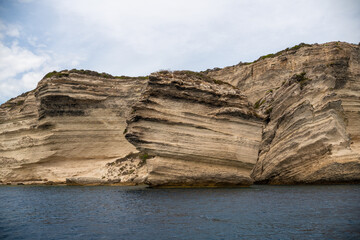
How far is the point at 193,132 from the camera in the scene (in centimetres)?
3050

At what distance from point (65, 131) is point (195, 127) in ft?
83.6

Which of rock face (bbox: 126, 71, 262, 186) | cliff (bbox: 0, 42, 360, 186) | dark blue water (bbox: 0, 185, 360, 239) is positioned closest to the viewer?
dark blue water (bbox: 0, 185, 360, 239)

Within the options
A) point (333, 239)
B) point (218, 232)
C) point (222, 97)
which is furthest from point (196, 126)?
point (333, 239)

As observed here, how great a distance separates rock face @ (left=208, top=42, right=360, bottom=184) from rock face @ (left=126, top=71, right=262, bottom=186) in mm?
3880

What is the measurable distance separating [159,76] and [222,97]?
268 inches

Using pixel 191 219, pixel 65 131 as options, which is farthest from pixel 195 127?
pixel 65 131

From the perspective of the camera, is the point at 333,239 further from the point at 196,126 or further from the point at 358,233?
the point at 196,126

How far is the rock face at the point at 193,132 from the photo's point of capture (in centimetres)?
2877

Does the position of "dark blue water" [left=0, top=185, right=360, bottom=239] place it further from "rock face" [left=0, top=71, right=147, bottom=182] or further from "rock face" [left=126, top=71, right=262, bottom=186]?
"rock face" [left=0, top=71, right=147, bottom=182]

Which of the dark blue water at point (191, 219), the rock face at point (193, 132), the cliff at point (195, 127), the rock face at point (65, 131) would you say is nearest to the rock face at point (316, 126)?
the cliff at point (195, 127)

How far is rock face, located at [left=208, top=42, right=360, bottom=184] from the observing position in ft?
104

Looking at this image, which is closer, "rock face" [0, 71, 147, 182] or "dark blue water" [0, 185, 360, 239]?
"dark blue water" [0, 185, 360, 239]

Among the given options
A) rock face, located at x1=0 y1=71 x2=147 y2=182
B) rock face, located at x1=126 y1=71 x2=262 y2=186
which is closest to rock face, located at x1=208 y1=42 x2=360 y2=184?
rock face, located at x1=126 y1=71 x2=262 y2=186

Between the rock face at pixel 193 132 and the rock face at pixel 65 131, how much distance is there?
18.9 metres
